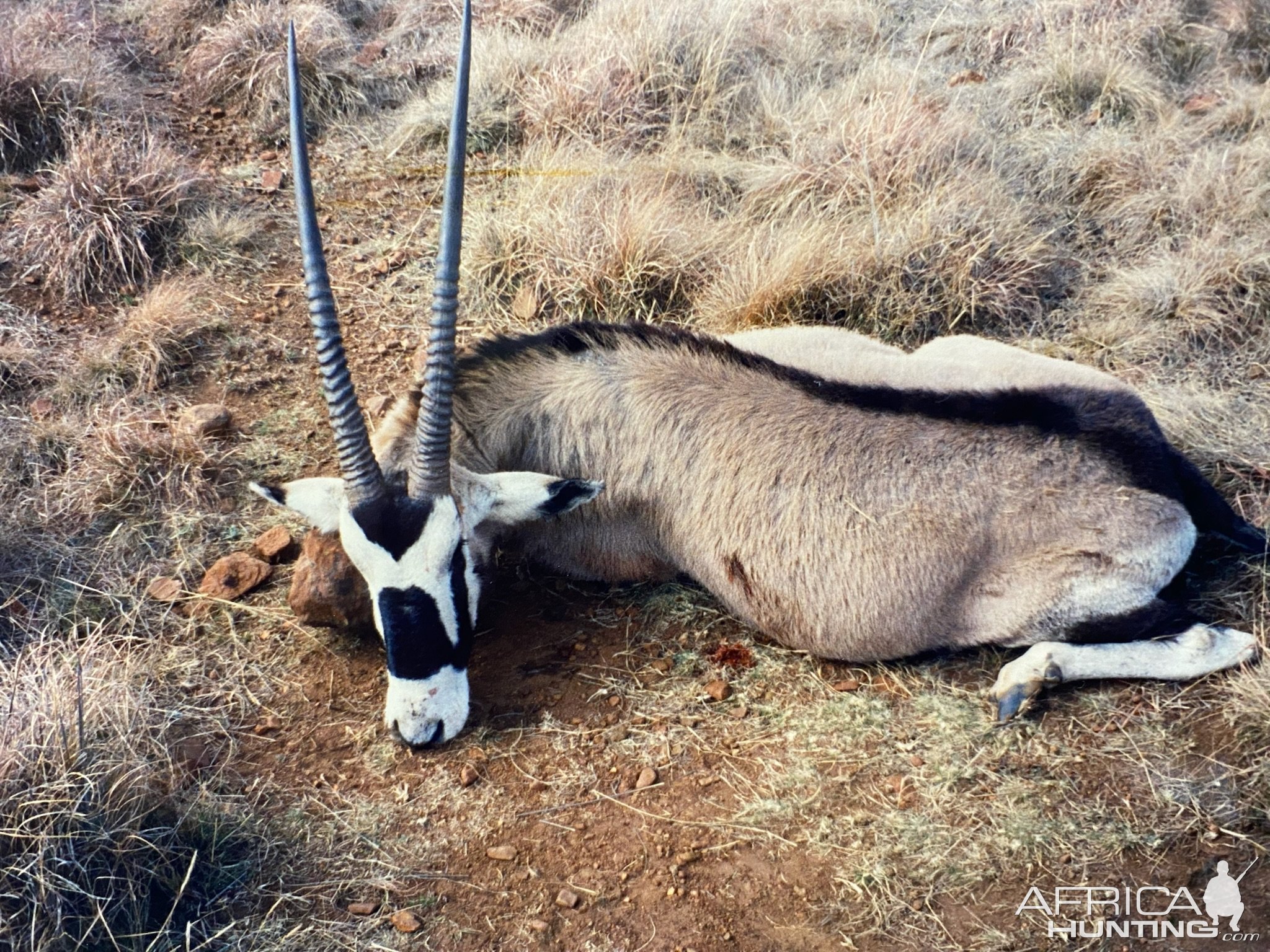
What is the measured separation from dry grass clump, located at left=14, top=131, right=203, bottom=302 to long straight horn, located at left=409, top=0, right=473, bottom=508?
14.4ft

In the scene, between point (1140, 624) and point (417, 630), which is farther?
point (1140, 624)

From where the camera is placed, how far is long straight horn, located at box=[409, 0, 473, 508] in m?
4.29

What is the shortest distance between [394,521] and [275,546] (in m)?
1.60

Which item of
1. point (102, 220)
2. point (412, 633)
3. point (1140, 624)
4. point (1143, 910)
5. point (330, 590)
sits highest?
point (102, 220)

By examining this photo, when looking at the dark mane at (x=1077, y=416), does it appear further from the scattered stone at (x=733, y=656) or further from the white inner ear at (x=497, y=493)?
the scattered stone at (x=733, y=656)

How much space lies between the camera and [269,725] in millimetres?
4652

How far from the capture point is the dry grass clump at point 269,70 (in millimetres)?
9344

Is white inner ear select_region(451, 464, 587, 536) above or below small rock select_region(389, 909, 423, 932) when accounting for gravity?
above

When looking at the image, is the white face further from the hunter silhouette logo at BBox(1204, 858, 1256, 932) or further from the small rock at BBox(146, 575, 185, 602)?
the hunter silhouette logo at BBox(1204, 858, 1256, 932)

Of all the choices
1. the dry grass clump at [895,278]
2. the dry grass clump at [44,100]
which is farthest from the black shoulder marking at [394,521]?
the dry grass clump at [44,100]

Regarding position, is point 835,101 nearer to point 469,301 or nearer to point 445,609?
point 469,301

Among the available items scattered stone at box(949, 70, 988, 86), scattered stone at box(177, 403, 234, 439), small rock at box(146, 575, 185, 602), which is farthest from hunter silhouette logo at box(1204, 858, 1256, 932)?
scattered stone at box(949, 70, 988, 86)

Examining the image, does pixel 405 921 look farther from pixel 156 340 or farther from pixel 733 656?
pixel 156 340

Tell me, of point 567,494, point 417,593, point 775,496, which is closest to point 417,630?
point 417,593
